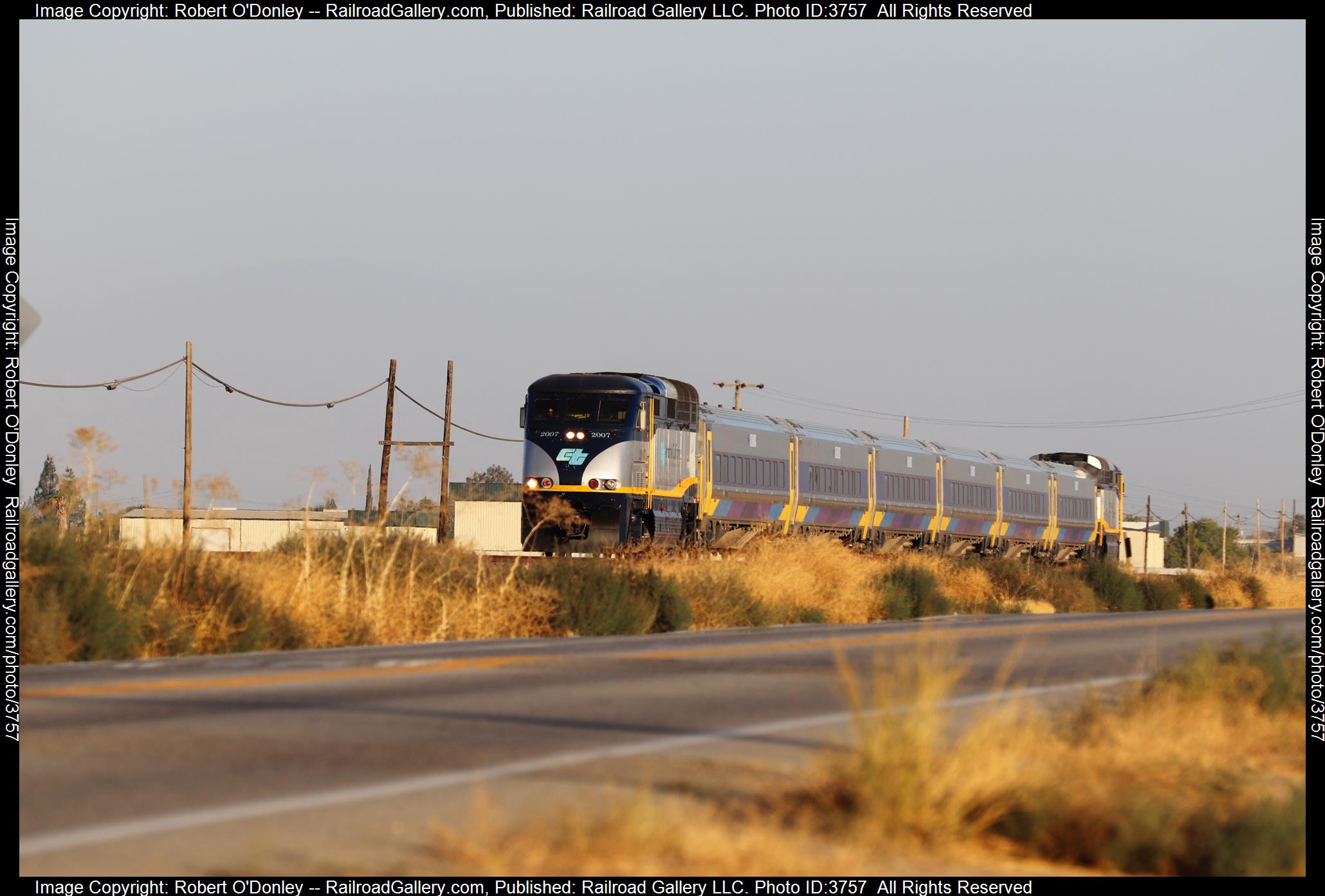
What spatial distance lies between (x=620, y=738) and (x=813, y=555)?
2189 cm

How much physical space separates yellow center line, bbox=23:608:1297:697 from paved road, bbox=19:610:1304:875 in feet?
0.15

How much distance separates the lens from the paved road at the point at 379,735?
7.00 metres

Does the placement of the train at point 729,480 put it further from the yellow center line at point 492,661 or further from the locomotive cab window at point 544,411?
the yellow center line at point 492,661

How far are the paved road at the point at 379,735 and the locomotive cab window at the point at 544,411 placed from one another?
1587 cm

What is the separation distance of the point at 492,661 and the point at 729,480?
70.9ft

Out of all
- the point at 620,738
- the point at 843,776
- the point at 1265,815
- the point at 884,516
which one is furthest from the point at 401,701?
the point at 884,516

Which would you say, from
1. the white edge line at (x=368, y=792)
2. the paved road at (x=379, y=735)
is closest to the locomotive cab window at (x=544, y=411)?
the paved road at (x=379, y=735)

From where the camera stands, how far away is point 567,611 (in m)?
21.9

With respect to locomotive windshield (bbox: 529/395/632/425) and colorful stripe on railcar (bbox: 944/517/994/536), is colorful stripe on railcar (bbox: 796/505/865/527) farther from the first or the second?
locomotive windshield (bbox: 529/395/632/425)

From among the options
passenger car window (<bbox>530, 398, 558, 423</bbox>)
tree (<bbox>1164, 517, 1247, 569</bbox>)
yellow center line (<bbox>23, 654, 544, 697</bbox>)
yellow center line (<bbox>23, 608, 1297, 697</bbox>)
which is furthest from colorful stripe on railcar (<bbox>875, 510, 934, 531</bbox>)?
tree (<bbox>1164, 517, 1247, 569</bbox>)

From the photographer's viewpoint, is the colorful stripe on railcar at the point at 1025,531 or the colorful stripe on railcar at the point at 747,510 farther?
the colorful stripe on railcar at the point at 1025,531

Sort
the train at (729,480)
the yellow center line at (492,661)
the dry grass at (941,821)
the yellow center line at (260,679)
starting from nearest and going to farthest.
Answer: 1. the dry grass at (941,821)
2. the yellow center line at (260,679)
3. the yellow center line at (492,661)
4. the train at (729,480)

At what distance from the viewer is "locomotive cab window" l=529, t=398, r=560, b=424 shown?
3369cm

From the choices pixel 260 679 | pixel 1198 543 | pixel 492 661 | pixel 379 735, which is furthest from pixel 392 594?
pixel 1198 543
